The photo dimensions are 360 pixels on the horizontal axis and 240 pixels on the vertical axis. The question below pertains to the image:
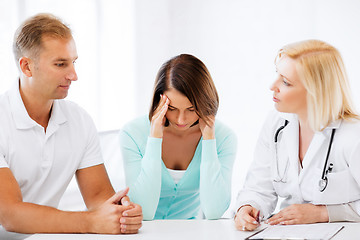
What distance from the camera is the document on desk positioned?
4.99 feet

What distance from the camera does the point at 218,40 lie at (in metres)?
4.52

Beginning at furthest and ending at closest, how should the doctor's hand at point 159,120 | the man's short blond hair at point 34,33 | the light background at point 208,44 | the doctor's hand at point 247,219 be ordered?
1. the light background at point 208,44
2. the doctor's hand at point 159,120
3. the man's short blond hair at point 34,33
4. the doctor's hand at point 247,219

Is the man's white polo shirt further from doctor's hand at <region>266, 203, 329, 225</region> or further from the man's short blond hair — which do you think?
doctor's hand at <region>266, 203, 329, 225</region>

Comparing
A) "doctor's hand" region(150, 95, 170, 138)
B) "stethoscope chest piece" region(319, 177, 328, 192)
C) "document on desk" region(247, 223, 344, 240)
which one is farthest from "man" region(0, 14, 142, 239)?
"stethoscope chest piece" region(319, 177, 328, 192)

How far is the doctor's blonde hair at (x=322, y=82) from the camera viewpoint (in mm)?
1778

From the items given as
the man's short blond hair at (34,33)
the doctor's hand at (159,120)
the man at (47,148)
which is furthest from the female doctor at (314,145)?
the man's short blond hair at (34,33)

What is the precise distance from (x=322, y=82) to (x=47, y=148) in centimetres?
110

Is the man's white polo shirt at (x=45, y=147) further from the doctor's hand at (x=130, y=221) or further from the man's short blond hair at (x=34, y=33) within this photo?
the doctor's hand at (x=130, y=221)

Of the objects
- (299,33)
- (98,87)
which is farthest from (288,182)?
(299,33)

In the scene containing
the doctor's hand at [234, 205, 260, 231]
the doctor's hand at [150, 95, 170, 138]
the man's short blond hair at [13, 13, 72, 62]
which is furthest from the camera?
the doctor's hand at [150, 95, 170, 138]

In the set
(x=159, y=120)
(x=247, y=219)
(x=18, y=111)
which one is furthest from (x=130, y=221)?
(x=18, y=111)

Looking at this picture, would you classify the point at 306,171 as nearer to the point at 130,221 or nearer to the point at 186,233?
the point at 186,233

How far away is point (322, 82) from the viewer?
5.86ft

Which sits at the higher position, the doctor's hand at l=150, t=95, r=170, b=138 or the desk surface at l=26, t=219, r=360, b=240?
the doctor's hand at l=150, t=95, r=170, b=138
